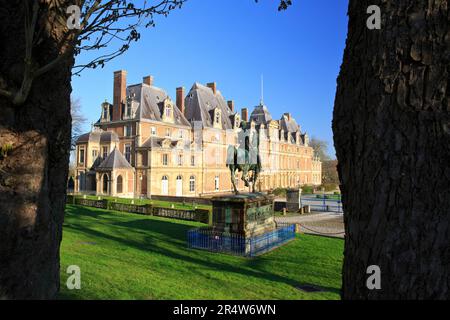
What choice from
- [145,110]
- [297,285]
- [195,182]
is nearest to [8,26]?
[297,285]

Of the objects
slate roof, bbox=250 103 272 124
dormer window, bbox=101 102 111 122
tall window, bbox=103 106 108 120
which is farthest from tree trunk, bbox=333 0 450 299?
slate roof, bbox=250 103 272 124

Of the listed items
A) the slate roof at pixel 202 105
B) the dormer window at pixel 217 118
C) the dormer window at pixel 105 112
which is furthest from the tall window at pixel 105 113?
the dormer window at pixel 217 118

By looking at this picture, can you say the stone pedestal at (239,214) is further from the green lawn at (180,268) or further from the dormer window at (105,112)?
the dormer window at (105,112)

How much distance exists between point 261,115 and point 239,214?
47887mm

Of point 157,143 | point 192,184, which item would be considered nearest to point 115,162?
point 157,143

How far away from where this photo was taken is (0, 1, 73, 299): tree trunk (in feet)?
10.4

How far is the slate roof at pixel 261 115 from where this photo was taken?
59.1 m

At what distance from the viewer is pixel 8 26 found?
3383 millimetres

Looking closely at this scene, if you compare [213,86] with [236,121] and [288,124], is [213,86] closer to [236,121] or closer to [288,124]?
[236,121]

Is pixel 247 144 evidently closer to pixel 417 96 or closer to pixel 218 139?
pixel 417 96

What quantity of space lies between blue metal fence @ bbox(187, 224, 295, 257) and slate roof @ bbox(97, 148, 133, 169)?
984 inches

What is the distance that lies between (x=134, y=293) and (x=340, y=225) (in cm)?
1679

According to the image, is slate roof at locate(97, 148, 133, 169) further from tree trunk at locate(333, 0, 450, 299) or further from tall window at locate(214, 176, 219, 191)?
tree trunk at locate(333, 0, 450, 299)

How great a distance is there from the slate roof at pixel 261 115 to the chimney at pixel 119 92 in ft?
87.6
